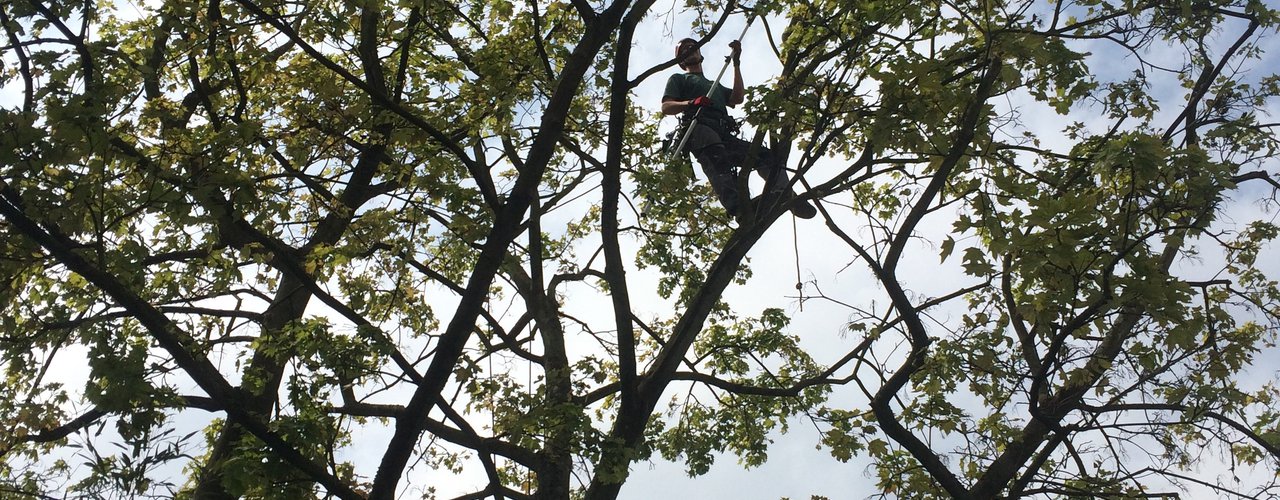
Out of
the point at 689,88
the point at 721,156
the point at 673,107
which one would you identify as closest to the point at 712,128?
the point at 721,156

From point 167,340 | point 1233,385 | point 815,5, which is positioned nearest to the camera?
point 167,340

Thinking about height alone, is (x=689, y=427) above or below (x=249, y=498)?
above

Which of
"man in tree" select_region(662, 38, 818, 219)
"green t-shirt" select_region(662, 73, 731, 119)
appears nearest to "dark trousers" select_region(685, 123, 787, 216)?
"man in tree" select_region(662, 38, 818, 219)

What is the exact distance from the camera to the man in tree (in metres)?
7.75

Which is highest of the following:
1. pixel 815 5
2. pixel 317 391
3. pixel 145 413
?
pixel 815 5

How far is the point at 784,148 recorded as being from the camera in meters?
7.17

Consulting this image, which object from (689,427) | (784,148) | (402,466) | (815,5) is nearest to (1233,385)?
(784,148)

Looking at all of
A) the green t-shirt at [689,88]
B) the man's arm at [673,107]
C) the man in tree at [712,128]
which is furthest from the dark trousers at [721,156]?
the green t-shirt at [689,88]

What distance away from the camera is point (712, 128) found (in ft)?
26.3

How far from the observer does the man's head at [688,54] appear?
7.23m

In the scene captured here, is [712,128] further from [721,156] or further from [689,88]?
[689,88]

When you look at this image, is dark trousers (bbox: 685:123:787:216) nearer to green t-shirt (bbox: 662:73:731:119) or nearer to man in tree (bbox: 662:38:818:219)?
man in tree (bbox: 662:38:818:219)

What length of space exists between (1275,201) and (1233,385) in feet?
4.29

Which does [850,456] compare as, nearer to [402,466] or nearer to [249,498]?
[402,466]
